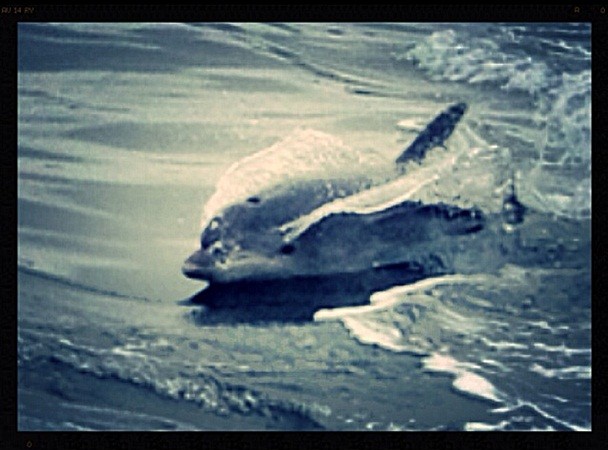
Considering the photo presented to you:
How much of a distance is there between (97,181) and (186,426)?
677mm

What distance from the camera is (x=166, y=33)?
7.08 ft

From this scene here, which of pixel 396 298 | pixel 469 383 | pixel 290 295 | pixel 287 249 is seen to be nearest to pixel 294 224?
pixel 287 249

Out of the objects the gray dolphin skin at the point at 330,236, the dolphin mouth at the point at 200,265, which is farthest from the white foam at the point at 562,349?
the dolphin mouth at the point at 200,265

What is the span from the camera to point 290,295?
7.06 ft

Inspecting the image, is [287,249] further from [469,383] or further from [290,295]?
[469,383]

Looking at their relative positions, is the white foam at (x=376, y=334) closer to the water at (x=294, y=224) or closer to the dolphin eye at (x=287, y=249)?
the water at (x=294, y=224)

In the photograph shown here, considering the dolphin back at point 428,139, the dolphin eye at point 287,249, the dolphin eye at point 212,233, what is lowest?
the dolphin eye at point 287,249

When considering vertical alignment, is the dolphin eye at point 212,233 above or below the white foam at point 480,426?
above

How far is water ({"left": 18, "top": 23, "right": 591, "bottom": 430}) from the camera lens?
2137mm

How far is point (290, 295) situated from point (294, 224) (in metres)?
0.19

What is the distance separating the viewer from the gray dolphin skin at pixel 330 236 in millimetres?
2129

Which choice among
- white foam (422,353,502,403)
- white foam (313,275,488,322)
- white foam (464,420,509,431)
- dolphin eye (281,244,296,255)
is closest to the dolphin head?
dolphin eye (281,244,296,255)
